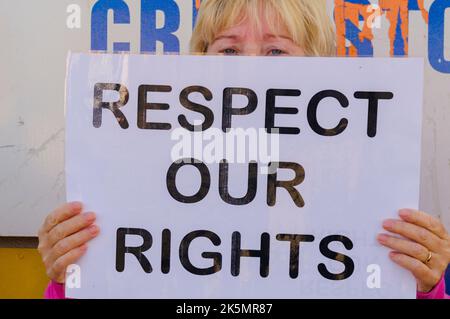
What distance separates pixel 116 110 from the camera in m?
1.43

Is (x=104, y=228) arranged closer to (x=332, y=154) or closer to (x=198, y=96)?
(x=198, y=96)

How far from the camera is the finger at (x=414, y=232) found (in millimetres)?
1380

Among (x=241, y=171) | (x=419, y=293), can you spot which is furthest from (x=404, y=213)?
(x=241, y=171)

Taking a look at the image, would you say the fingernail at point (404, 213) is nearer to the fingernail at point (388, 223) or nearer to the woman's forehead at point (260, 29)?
the fingernail at point (388, 223)

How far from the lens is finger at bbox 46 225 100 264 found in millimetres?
1422

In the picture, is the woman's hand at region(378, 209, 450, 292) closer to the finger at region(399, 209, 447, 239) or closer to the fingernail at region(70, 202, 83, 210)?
the finger at region(399, 209, 447, 239)

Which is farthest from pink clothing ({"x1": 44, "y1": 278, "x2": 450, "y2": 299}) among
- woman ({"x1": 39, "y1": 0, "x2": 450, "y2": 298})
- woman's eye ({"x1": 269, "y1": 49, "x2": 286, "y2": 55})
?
woman's eye ({"x1": 269, "y1": 49, "x2": 286, "y2": 55})

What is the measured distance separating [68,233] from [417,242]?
74 cm

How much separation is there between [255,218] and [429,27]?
1.12 m

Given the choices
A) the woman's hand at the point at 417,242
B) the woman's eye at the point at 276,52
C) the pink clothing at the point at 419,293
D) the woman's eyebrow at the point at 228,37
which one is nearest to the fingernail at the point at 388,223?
the woman's hand at the point at 417,242
